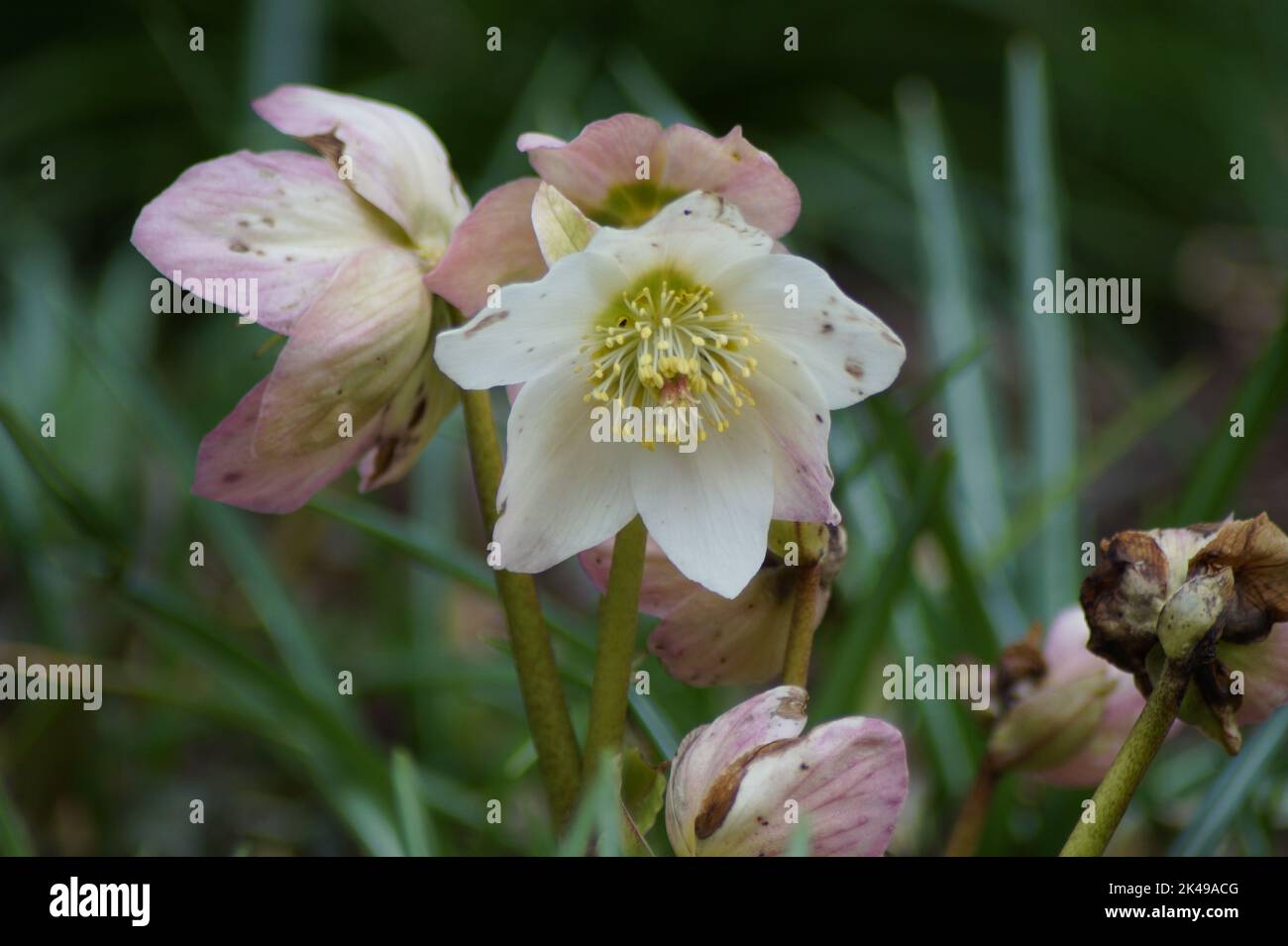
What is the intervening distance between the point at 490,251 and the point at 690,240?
0.23ft

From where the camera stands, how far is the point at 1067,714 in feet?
1.67

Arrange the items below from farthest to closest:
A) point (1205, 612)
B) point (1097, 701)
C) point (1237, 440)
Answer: point (1237, 440) → point (1097, 701) → point (1205, 612)

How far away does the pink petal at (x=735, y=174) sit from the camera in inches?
17.8

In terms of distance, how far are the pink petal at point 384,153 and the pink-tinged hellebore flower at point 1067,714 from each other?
280mm

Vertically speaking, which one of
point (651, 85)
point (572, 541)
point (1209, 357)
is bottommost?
point (572, 541)

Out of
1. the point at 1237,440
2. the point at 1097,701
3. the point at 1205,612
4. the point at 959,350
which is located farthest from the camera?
the point at 959,350

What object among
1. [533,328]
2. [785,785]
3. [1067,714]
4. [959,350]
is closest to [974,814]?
[1067,714]

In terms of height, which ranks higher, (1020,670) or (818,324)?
(818,324)

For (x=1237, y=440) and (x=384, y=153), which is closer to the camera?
(x=384, y=153)

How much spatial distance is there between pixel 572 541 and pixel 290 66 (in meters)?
1.22

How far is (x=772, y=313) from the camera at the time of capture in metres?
0.46

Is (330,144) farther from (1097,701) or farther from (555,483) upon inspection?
(1097,701)
